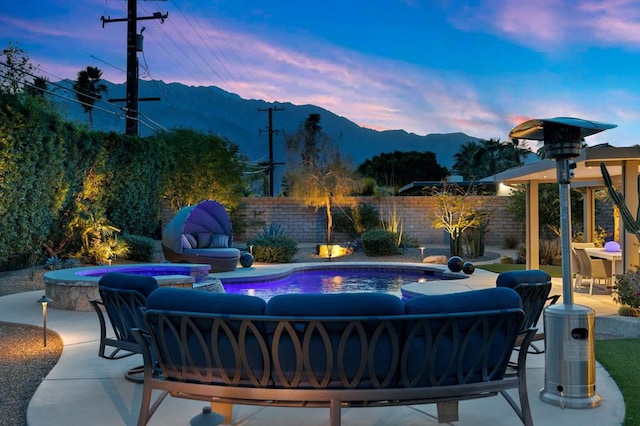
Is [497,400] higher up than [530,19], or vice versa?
[530,19]

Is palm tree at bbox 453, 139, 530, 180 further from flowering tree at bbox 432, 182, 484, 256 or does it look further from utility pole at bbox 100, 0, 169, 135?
utility pole at bbox 100, 0, 169, 135

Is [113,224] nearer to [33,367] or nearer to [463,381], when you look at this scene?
[33,367]

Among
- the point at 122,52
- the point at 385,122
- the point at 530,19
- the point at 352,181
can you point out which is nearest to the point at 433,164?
the point at 385,122

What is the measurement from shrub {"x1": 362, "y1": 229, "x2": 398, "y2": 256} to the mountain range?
9916 centimetres

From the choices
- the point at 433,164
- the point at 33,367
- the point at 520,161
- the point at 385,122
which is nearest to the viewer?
the point at 33,367

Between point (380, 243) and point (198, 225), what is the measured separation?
608cm

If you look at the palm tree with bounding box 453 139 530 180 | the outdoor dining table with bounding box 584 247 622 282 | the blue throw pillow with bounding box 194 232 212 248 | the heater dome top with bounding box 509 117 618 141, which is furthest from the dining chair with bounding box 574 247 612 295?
the palm tree with bounding box 453 139 530 180

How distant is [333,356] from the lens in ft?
9.50

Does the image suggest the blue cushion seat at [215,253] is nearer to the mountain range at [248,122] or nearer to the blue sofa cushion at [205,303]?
the blue sofa cushion at [205,303]

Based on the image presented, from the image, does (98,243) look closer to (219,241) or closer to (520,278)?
(219,241)

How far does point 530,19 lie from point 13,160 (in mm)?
12851

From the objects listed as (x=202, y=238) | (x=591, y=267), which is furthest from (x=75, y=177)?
(x=591, y=267)

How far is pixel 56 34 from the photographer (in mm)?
26609

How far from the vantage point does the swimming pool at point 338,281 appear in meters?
11.0
